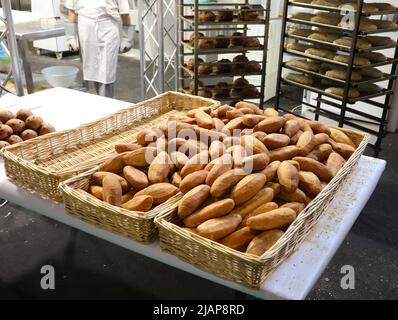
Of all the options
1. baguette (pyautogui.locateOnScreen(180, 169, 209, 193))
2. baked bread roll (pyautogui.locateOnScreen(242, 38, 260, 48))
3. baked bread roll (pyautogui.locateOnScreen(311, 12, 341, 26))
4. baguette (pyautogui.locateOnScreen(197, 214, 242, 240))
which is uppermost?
baked bread roll (pyautogui.locateOnScreen(311, 12, 341, 26))

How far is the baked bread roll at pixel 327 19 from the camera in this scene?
10.3 ft

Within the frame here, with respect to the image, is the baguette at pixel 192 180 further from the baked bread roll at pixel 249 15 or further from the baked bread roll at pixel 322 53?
the baked bread roll at pixel 249 15

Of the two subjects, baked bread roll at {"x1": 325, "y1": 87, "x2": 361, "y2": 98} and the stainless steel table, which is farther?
the stainless steel table

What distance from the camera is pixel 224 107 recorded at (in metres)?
1.75

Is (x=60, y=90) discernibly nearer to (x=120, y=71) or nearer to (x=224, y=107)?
(x=224, y=107)

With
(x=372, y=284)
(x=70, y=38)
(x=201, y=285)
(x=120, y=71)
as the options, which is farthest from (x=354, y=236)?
(x=120, y=71)

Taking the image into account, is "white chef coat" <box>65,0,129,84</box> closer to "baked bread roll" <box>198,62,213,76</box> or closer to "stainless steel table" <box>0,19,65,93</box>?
"stainless steel table" <box>0,19,65,93</box>

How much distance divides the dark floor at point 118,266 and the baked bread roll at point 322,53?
1237 mm

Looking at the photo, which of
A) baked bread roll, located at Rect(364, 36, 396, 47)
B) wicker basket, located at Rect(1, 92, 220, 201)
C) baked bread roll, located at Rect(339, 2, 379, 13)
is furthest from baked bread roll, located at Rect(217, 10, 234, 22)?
wicker basket, located at Rect(1, 92, 220, 201)

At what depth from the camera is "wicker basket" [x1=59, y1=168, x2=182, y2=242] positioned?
3.76 feet

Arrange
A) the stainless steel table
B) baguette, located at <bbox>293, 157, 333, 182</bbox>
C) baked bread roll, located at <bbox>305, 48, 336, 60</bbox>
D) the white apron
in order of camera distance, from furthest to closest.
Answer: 1. the white apron
2. the stainless steel table
3. baked bread roll, located at <bbox>305, 48, 336, 60</bbox>
4. baguette, located at <bbox>293, 157, 333, 182</bbox>

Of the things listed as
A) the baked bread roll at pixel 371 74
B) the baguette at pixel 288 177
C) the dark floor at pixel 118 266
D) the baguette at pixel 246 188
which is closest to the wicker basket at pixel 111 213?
the baguette at pixel 246 188

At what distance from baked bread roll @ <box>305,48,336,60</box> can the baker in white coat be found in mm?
1771

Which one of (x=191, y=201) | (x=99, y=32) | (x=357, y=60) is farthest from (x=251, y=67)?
(x=191, y=201)
